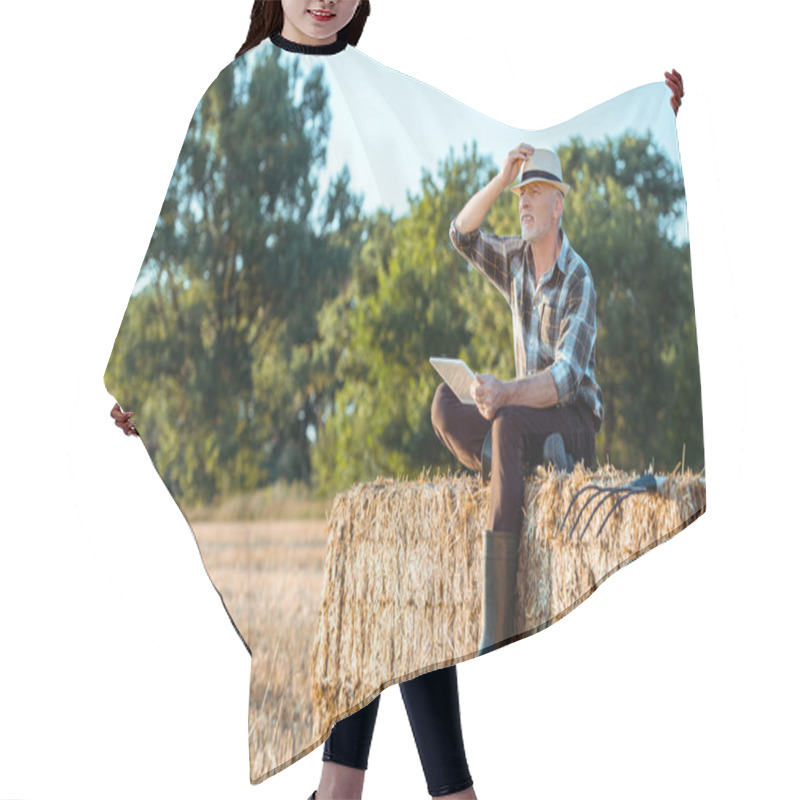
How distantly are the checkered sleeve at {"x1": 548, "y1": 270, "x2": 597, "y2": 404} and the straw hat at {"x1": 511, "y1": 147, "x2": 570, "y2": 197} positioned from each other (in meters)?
0.27

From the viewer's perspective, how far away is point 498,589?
4211mm

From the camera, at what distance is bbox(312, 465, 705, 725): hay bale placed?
4207 millimetres

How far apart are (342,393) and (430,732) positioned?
39.2 inches

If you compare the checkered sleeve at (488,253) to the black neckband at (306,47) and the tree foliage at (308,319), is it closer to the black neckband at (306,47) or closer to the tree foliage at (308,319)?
the tree foliage at (308,319)

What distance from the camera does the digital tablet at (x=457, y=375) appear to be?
427 cm

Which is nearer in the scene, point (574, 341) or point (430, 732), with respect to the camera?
point (574, 341)

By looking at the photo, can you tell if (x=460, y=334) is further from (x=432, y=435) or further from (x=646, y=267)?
(x=646, y=267)

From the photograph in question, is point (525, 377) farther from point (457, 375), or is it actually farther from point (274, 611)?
point (274, 611)

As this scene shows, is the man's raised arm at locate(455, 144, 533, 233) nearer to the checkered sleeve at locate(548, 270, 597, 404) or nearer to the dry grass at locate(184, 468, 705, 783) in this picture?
the checkered sleeve at locate(548, 270, 597, 404)


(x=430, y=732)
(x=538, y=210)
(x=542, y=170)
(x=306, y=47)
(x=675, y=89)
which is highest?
(x=306, y=47)

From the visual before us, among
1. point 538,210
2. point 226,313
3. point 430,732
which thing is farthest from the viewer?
point 430,732

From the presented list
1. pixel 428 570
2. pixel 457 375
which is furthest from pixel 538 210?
pixel 428 570

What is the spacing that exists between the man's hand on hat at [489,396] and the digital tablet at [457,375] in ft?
0.06

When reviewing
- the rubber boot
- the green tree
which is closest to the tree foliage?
the green tree
